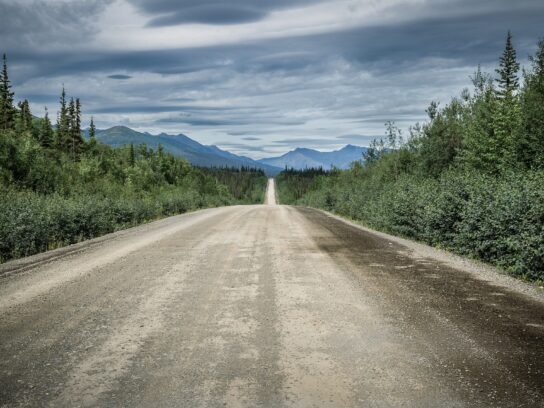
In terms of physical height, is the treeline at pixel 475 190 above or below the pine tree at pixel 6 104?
below

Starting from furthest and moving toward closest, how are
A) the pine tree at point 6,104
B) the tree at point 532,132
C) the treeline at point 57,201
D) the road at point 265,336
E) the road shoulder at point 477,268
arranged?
the pine tree at point 6,104
the tree at point 532,132
the treeline at point 57,201
the road shoulder at point 477,268
the road at point 265,336

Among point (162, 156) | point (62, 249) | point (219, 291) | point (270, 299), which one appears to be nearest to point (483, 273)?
point (270, 299)

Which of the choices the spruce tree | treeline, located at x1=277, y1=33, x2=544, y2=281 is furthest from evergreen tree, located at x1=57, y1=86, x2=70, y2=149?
treeline, located at x1=277, y1=33, x2=544, y2=281

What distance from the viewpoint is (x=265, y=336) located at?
18.1 feet

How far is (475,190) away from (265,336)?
8867 millimetres

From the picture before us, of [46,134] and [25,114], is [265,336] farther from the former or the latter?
[25,114]

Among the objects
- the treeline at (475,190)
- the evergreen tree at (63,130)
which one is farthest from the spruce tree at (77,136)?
the treeline at (475,190)

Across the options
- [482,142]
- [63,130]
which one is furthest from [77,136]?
A: [482,142]

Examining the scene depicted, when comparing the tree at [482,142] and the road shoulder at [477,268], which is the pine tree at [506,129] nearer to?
the tree at [482,142]

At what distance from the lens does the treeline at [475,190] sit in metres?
9.41

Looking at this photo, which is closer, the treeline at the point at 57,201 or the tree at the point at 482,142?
the treeline at the point at 57,201

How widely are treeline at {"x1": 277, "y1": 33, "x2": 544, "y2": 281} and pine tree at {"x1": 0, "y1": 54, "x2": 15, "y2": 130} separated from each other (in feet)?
190

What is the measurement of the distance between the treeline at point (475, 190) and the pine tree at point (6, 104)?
5803 cm

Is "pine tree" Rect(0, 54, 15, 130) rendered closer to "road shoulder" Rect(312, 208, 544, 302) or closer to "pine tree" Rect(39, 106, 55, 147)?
"pine tree" Rect(39, 106, 55, 147)
